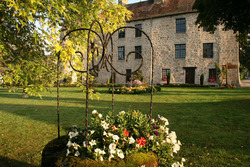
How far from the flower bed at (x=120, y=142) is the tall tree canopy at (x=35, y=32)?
4.20 feet

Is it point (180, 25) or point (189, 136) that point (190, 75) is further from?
point (189, 136)

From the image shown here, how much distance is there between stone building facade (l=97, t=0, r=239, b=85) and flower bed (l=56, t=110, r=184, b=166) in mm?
21978

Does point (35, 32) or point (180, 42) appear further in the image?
point (180, 42)

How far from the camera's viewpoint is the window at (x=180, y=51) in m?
23.6

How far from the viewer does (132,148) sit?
2.33 m

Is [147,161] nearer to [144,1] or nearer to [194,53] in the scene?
[194,53]

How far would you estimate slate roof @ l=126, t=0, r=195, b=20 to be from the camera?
23672mm

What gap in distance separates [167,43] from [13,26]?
73.3 ft

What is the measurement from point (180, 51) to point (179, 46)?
2.43 ft

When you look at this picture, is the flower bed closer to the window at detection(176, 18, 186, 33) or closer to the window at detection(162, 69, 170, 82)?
the window at detection(162, 69, 170, 82)

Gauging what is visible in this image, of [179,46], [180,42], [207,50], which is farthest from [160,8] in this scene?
[207,50]

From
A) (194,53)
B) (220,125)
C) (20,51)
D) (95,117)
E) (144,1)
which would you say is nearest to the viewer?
(95,117)

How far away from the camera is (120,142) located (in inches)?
94.1

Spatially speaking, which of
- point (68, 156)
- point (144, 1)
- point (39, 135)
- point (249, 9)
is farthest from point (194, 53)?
point (68, 156)
